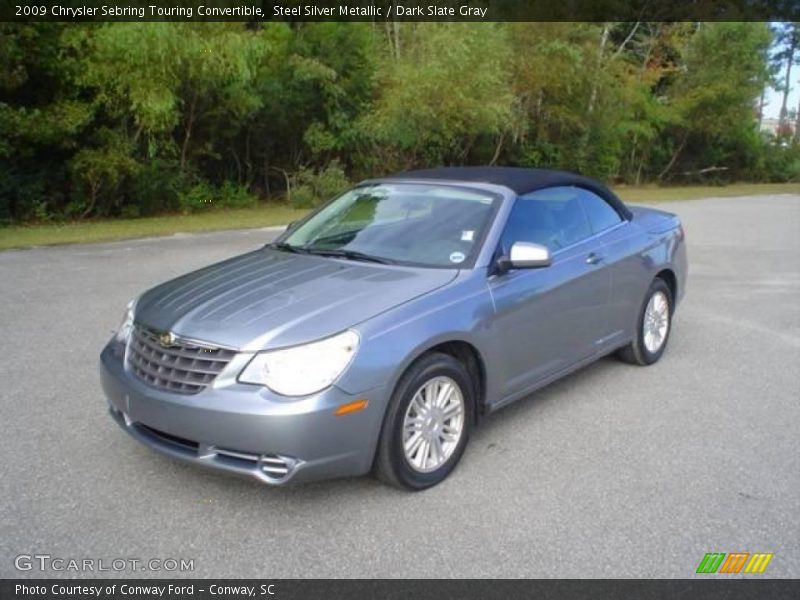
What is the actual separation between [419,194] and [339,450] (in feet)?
6.75

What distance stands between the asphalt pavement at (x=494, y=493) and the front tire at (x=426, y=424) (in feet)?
0.37

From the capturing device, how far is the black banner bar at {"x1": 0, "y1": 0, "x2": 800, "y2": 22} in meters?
16.5

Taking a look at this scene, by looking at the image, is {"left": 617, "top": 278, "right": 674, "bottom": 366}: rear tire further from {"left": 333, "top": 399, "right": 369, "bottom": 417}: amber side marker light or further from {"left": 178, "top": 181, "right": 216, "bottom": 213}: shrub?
{"left": 178, "top": 181, "right": 216, "bottom": 213}: shrub

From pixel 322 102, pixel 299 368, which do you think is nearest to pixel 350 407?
pixel 299 368

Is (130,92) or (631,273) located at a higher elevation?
(130,92)

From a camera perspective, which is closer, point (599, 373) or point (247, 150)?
point (599, 373)

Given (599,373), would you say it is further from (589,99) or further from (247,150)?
(589,99)

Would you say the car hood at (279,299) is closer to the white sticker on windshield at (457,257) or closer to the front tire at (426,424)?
the white sticker on windshield at (457,257)

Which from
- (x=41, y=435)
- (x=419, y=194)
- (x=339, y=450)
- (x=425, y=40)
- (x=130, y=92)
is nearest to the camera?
(x=339, y=450)

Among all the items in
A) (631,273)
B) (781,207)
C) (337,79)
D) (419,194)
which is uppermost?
(337,79)

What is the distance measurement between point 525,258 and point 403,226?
850 mm

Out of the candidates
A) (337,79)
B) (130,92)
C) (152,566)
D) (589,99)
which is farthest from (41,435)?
(589,99)

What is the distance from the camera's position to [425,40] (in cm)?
2416
